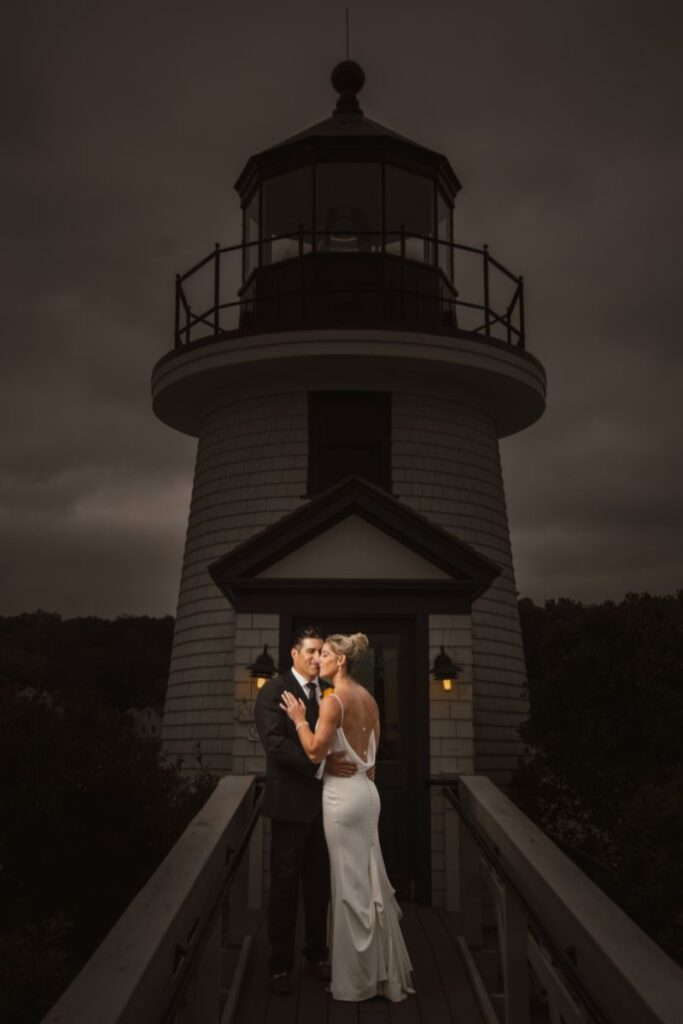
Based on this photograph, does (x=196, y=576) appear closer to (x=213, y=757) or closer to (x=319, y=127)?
(x=213, y=757)

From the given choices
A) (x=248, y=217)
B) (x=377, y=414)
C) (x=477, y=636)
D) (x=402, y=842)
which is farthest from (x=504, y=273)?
(x=402, y=842)

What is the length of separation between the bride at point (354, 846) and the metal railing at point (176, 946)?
0.62 meters

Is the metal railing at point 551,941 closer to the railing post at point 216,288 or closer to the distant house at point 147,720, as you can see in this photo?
the railing post at point 216,288

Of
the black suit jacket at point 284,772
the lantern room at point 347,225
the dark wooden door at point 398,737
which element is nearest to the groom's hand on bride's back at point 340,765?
the black suit jacket at point 284,772

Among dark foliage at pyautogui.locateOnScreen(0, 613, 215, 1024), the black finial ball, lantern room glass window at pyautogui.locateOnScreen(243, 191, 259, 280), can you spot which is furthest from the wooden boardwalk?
the black finial ball

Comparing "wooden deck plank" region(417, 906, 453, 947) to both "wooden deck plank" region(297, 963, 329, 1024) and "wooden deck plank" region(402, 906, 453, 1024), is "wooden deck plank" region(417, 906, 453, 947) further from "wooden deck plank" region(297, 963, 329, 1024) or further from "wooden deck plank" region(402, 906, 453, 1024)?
"wooden deck plank" region(297, 963, 329, 1024)

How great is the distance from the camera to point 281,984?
6.94 m

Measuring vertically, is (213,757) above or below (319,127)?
below

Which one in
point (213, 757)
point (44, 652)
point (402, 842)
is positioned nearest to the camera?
point (402, 842)

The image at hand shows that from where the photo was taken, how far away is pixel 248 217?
18.1 meters

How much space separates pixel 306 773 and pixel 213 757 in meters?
9.02

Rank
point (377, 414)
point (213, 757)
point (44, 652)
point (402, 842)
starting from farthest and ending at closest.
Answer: point (44, 652) → point (377, 414) → point (213, 757) → point (402, 842)

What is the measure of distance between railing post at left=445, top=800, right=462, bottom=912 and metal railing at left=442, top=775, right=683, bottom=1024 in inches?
52.6

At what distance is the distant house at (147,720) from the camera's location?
5078 cm
